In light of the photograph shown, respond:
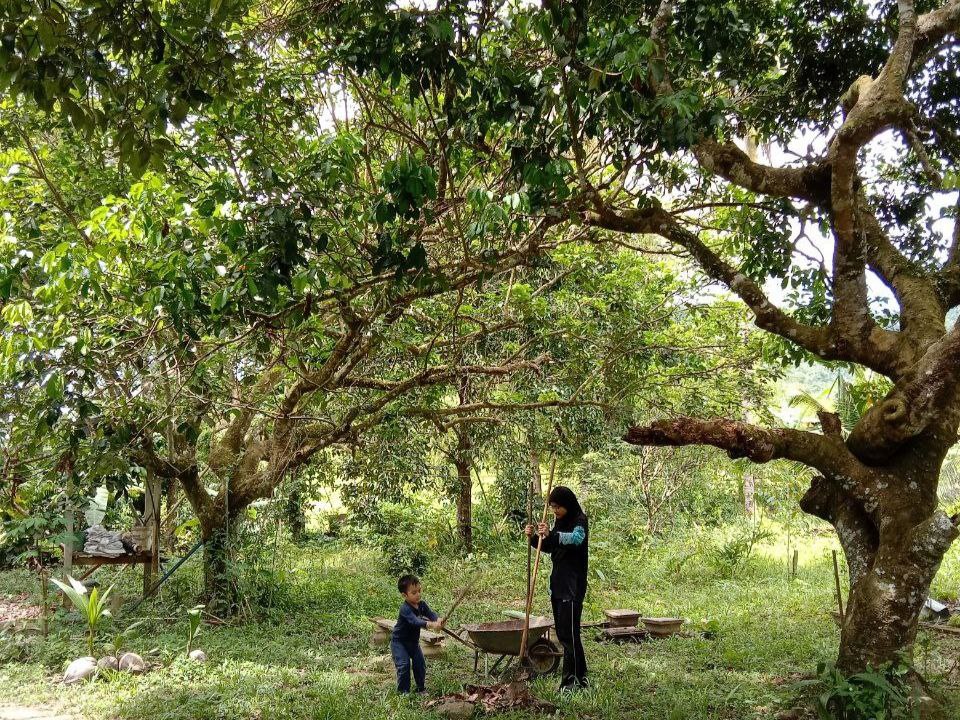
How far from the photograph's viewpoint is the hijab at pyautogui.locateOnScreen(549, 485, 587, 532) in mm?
6359

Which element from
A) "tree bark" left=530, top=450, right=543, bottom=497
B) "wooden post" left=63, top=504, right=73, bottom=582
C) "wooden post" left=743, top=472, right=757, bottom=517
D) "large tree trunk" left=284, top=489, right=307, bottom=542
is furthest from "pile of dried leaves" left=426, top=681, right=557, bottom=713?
"wooden post" left=743, top=472, right=757, bottom=517

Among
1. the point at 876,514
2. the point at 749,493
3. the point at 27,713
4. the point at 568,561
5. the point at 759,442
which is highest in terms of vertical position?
the point at 749,493

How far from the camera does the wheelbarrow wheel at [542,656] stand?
6.23m

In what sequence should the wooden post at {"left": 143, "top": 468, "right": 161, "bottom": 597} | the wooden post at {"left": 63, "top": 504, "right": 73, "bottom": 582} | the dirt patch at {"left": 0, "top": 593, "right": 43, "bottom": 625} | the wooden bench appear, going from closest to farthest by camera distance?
the wooden bench → the wooden post at {"left": 63, "top": 504, "right": 73, "bottom": 582} → the dirt patch at {"left": 0, "top": 593, "right": 43, "bottom": 625} → the wooden post at {"left": 143, "top": 468, "right": 161, "bottom": 597}

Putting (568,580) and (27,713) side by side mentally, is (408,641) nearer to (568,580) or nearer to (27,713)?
(568,580)

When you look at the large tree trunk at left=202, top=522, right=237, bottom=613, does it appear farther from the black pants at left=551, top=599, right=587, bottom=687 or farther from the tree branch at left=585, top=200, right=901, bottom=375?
the tree branch at left=585, top=200, right=901, bottom=375

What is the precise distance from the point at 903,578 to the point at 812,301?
Result: 301 cm

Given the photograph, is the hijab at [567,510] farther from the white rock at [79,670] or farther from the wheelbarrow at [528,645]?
the white rock at [79,670]

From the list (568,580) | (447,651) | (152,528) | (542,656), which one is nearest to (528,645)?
(542,656)

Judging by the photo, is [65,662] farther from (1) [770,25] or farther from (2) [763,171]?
(1) [770,25]

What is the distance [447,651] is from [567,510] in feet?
7.43

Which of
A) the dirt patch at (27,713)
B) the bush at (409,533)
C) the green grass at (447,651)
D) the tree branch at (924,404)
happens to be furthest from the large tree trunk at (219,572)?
the tree branch at (924,404)

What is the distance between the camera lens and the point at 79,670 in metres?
6.59

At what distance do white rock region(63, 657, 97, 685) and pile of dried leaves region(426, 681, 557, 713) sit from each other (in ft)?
10.2
